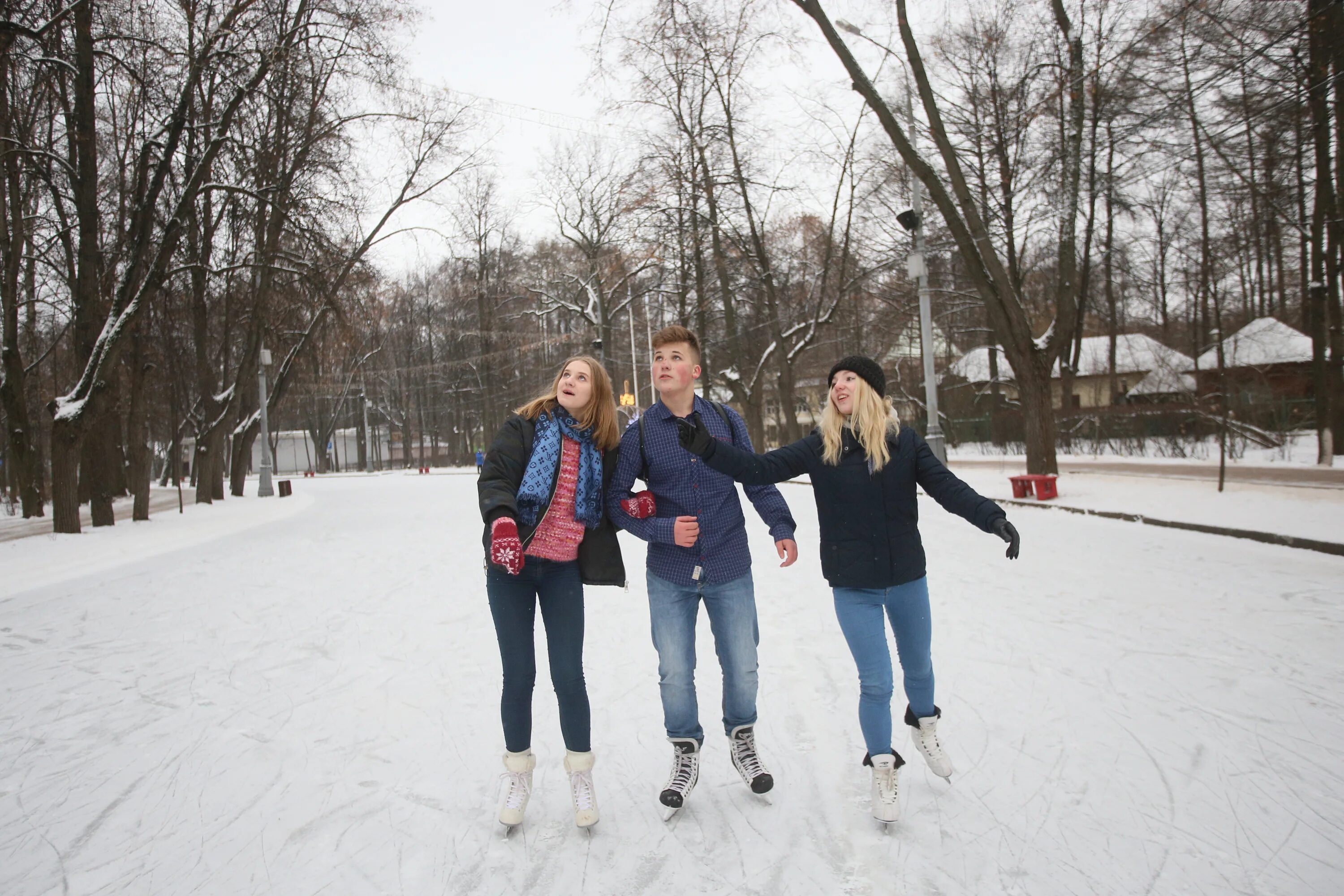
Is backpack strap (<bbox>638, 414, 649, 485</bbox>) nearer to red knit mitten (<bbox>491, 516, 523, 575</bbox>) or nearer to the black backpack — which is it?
the black backpack

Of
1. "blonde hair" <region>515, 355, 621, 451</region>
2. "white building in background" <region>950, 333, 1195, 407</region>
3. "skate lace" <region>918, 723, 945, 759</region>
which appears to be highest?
"white building in background" <region>950, 333, 1195, 407</region>

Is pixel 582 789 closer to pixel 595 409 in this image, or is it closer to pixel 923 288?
pixel 595 409

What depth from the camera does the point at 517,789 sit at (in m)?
3.05

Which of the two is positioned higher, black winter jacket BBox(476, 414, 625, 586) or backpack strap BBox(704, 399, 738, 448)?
backpack strap BBox(704, 399, 738, 448)

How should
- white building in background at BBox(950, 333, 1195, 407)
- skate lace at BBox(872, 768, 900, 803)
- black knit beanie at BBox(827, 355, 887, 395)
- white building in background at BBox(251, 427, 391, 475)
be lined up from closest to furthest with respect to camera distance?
1. skate lace at BBox(872, 768, 900, 803)
2. black knit beanie at BBox(827, 355, 887, 395)
3. white building in background at BBox(950, 333, 1195, 407)
4. white building in background at BBox(251, 427, 391, 475)

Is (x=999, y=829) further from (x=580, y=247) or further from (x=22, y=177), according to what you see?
(x=580, y=247)

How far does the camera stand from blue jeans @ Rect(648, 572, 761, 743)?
314 cm

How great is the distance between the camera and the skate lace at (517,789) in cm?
302

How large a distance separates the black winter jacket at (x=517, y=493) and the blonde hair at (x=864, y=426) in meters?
0.86

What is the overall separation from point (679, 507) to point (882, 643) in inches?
37.1

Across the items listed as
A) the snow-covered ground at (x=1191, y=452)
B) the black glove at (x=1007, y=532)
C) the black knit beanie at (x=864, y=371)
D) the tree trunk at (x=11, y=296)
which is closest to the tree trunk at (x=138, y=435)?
the tree trunk at (x=11, y=296)

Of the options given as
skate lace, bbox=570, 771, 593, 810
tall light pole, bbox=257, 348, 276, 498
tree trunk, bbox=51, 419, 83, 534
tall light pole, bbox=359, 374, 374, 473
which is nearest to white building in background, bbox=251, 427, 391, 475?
tall light pole, bbox=359, 374, 374, 473

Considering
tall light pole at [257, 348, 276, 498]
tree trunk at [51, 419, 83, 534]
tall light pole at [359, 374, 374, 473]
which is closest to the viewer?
tree trunk at [51, 419, 83, 534]

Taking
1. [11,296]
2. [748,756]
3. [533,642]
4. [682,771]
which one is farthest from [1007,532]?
[11,296]
